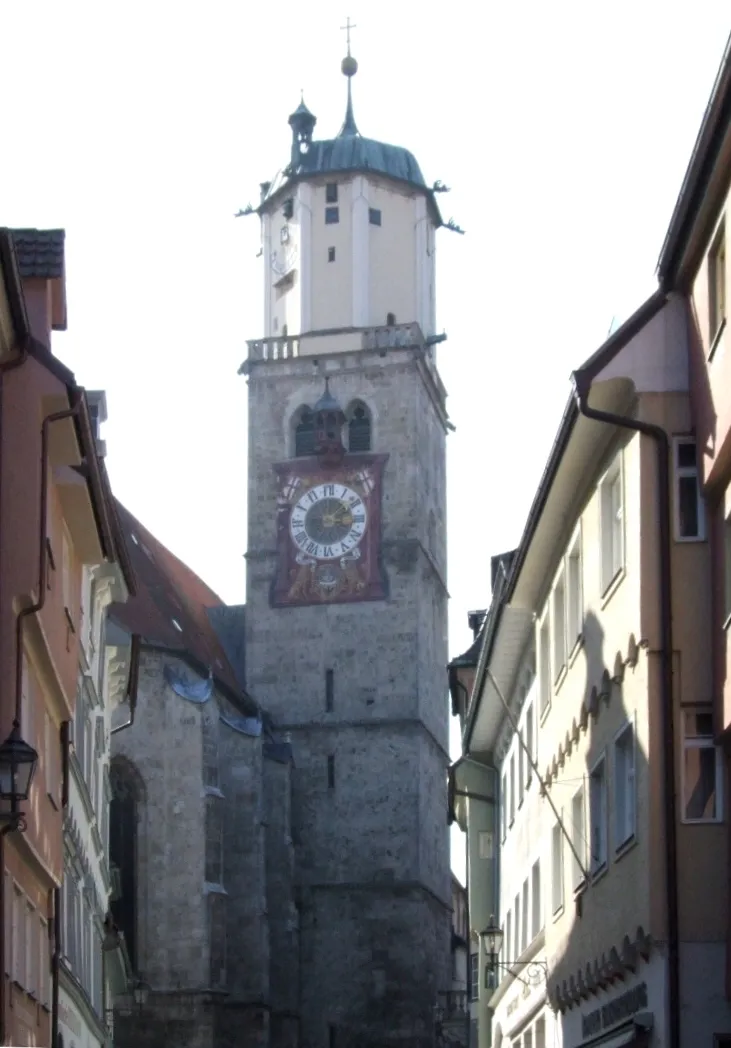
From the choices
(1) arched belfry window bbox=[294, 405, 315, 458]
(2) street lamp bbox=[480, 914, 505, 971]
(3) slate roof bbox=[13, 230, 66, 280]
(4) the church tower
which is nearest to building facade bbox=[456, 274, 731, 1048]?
(2) street lamp bbox=[480, 914, 505, 971]

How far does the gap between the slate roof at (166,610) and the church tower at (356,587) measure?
173 cm

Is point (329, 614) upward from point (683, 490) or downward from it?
upward

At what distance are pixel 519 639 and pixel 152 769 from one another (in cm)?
3038

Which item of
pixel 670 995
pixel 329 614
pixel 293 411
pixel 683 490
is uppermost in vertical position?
pixel 293 411

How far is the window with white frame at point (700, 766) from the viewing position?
1451 centimetres

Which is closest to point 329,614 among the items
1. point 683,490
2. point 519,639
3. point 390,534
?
point 390,534

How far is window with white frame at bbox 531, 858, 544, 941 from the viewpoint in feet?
75.1

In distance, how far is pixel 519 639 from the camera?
2388 centimetres

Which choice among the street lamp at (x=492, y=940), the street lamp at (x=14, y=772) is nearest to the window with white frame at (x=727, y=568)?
the street lamp at (x=14, y=772)

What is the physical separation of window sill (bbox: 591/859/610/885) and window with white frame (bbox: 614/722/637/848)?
0.42m

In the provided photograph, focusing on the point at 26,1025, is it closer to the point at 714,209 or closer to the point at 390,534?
the point at 714,209

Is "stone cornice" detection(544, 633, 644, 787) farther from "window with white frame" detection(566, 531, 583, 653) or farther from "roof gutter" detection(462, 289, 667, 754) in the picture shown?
"roof gutter" detection(462, 289, 667, 754)

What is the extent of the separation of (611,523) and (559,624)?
3.47m

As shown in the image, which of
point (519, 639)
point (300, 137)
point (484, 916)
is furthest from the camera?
point (300, 137)
